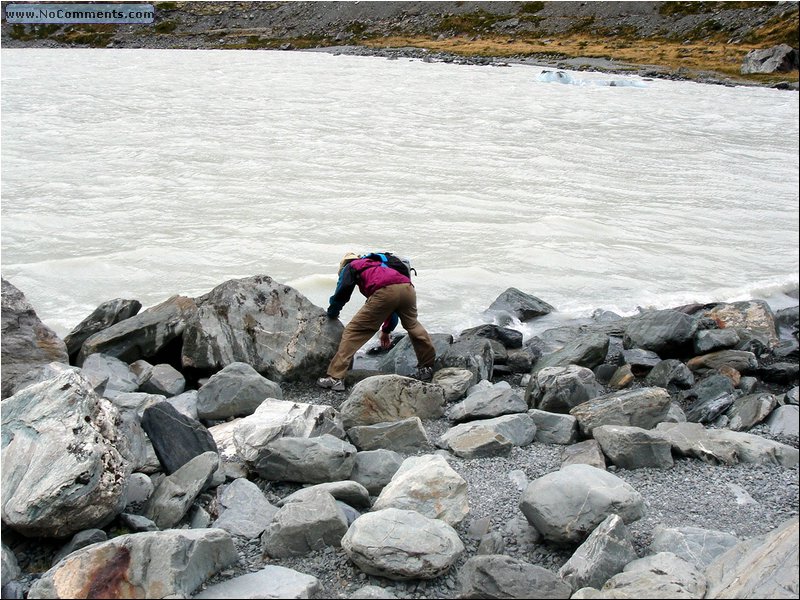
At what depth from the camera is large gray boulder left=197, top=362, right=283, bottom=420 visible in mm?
7336

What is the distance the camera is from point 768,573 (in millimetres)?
2975

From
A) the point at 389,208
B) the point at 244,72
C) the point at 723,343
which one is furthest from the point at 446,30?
the point at 723,343

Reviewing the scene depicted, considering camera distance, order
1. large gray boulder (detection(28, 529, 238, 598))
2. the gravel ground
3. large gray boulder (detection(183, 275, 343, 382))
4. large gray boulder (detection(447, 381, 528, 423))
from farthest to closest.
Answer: large gray boulder (detection(183, 275, 343, 382))
large gray boulder (detection(447, 381, 528, 423))
the gravel ground
large gray boulder (detection(28, 529, 238, 598))

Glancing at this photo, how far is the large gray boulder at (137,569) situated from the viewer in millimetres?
3969

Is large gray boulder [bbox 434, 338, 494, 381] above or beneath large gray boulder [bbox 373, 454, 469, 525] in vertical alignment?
beneath

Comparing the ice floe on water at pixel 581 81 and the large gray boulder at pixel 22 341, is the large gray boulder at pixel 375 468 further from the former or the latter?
the ice floe on water at pixel 581 81

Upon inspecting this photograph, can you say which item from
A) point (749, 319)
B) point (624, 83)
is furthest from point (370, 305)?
point (624, 83)

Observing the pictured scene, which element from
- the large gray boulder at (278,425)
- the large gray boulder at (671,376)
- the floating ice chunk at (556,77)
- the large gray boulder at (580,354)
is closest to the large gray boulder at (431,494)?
the large gray boulder at (278,425)

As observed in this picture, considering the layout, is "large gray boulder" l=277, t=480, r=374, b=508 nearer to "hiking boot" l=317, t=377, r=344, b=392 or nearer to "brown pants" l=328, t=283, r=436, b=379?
"hiking boot" l=317, t=377, r=344, b=392

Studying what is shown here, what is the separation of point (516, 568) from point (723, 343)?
Answer: 627 centimetres

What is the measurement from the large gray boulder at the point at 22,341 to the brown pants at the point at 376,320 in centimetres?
310

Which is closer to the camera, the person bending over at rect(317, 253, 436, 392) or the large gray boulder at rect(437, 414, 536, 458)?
the large gray boulder at rect(437, 414, 536, 458)

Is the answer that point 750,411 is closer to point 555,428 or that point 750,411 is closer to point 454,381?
point 555,428

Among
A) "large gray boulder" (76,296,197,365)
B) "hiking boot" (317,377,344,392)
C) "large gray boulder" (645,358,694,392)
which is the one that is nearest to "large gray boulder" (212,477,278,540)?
"hiking boot" (317,377,344,392)
